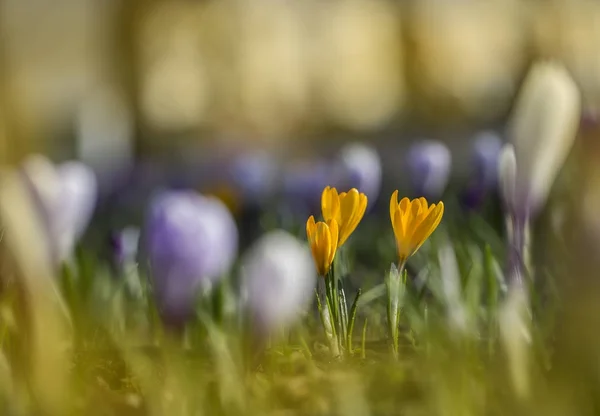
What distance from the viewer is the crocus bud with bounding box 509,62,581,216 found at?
0.17m

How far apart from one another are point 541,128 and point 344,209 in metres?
0.05

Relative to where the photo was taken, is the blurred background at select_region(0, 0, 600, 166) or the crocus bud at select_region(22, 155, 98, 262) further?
the blurred background at select_region(0, 0, 600, 166)

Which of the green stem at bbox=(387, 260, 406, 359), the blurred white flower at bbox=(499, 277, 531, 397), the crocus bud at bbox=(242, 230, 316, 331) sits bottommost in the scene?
the green stem at bbox=(387, 260, 406, 359)

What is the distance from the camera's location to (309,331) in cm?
19

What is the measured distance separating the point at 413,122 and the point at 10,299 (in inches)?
89.6

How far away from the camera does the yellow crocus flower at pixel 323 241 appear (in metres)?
0.17

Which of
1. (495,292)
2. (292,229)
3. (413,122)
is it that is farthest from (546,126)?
(413,122)

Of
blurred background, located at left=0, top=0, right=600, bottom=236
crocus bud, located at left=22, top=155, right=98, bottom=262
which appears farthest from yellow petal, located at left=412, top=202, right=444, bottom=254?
blurred background, located at left=0, top=0, right=600, bottom=236

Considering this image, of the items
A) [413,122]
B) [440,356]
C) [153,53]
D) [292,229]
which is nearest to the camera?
[440,356]

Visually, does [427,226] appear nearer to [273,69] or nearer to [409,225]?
[409,225]

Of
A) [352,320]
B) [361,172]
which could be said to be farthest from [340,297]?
[361,172]

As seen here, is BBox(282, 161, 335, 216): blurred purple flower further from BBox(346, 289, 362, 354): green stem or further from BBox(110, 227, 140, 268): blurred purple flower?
Answer: BBox(346, 289, 362, 354): green stem

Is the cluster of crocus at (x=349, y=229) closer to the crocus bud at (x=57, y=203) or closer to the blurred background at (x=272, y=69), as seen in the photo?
the crocus bud at (x=57, y=203)

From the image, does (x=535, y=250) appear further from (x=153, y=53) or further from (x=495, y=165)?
(x=153, y=53)
